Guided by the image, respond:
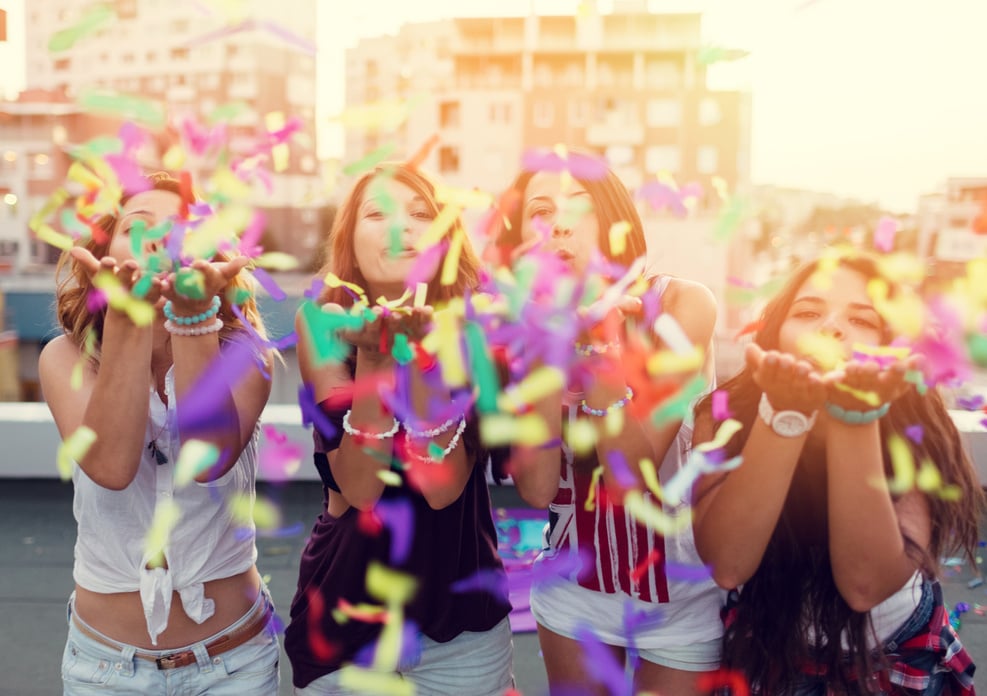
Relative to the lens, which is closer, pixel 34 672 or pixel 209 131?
pixel 209 131

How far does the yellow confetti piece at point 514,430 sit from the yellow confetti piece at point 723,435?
269mm

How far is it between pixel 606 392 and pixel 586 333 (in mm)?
106

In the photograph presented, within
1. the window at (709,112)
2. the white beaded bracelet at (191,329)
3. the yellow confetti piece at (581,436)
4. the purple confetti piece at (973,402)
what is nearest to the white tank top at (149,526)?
the white beaded bracelet at (191,329)

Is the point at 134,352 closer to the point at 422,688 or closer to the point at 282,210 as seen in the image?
the point at 422,688

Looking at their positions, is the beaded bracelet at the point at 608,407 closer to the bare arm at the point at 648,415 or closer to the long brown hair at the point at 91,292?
the bare arm at the point at 648,415

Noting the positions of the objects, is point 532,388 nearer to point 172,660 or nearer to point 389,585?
point 389,585

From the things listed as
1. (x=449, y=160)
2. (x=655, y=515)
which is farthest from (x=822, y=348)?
(x=449, y=160)

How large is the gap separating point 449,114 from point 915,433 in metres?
30.5

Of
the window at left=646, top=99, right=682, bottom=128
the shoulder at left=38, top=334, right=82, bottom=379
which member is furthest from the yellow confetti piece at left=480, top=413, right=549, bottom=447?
the window at left=646, top=99, right=682, bottom=128

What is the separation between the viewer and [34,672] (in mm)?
2424

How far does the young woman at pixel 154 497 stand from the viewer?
4.56ft

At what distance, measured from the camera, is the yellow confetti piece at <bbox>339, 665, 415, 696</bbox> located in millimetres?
1462

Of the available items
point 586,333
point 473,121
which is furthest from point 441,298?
point 473,121

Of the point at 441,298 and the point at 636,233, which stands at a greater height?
the point at 636,233
